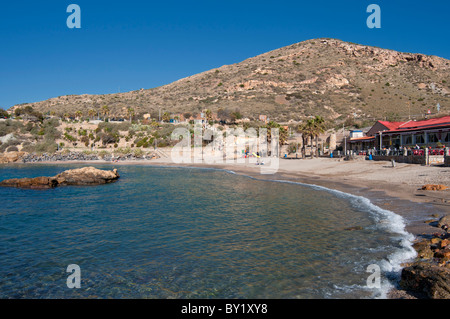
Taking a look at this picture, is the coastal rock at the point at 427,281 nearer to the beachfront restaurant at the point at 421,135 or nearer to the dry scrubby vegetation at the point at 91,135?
the beachfront restaurant at the point at 421,135

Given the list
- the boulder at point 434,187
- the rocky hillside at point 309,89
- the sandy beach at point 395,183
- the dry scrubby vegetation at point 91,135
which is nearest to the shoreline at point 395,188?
the sandy beach at point 395,183

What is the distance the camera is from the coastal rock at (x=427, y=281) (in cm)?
612

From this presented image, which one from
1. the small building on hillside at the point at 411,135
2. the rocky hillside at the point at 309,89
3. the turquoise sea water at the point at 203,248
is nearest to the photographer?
the turquoise sea water at the point at 203,248

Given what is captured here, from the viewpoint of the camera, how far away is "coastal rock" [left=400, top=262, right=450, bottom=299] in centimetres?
612

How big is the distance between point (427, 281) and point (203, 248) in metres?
5.95

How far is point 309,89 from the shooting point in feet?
304

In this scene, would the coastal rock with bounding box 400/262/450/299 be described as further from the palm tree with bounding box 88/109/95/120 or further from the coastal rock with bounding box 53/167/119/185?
the palm tree with bounding box 88/109/95/120

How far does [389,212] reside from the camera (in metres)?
13.9

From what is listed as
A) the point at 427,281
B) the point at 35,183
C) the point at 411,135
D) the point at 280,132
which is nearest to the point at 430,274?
the point at 427,281

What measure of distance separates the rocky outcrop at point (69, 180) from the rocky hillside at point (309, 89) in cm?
5334

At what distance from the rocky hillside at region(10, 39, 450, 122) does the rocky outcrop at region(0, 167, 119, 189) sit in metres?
53.3
